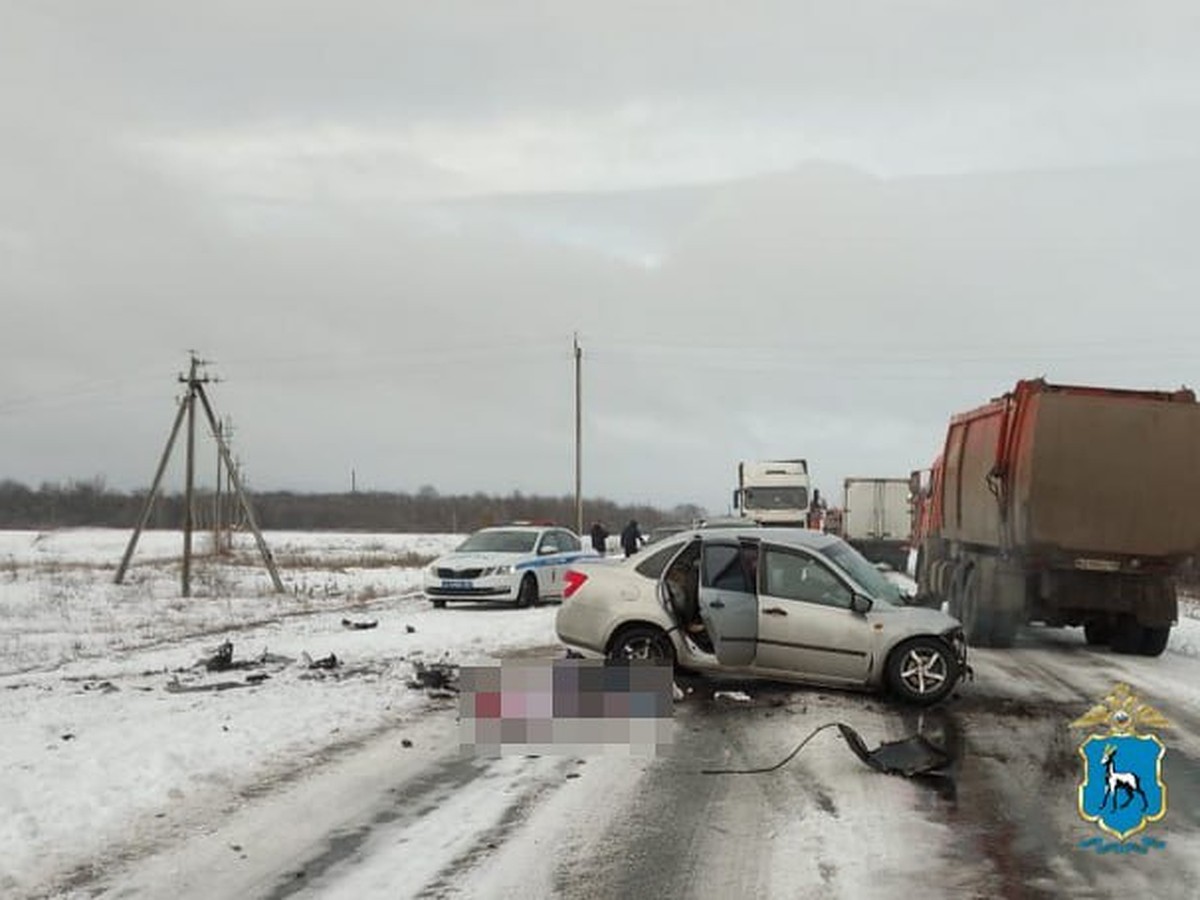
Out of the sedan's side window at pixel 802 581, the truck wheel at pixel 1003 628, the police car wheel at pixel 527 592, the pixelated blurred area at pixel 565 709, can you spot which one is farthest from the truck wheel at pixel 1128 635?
the police car wheel at pixel 527 592

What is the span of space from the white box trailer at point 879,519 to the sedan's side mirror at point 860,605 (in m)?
29.9

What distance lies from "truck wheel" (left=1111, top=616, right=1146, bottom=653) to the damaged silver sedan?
19.4 ft

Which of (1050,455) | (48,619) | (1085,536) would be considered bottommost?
(48,619)

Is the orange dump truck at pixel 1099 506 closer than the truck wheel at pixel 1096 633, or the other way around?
the orange dump truck at pixel 1099 506

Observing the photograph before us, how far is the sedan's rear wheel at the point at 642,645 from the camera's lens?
35.6 ft

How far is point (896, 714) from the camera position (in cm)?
998

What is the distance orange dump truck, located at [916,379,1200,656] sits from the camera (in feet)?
48.1

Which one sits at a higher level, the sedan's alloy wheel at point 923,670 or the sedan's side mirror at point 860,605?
the sedan's side mirror at point 860,605

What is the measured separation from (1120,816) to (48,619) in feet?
61.9

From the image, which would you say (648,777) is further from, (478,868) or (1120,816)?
(1120,816)

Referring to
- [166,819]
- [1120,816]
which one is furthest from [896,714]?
[166,819]

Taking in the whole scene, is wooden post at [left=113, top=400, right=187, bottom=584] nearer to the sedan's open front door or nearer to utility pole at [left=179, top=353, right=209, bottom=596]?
utility pole at [left=179, top=353, right=209, bottom=596]

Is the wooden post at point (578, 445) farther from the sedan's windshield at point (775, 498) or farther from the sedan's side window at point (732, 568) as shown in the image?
the sedan's side window at point (732, 568)

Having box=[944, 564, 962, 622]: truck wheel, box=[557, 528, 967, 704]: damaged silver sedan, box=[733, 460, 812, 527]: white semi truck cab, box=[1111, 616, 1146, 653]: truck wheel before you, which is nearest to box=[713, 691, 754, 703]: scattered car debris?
box=[557, 528, 967, 704]: damaged silver sedan
